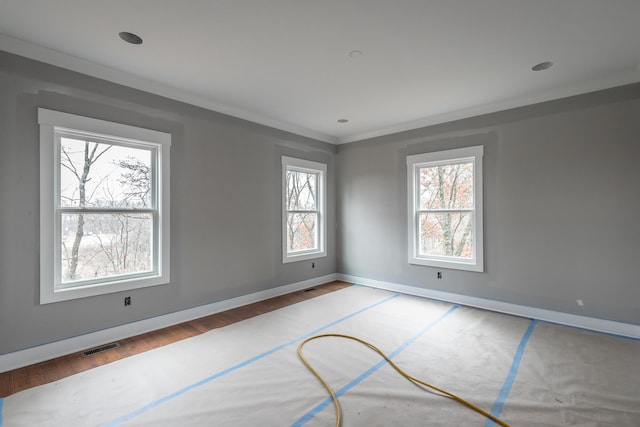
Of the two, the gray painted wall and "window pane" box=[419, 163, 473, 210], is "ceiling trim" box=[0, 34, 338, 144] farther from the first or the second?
"window pane" box=[419, 163, 473, 210]

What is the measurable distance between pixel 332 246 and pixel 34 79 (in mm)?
4591

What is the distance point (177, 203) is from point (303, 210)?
2.25 metres

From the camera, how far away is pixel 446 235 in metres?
4.57

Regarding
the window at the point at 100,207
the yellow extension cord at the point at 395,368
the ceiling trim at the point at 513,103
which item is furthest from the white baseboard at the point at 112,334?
the ceiling trim at the point at 513,103

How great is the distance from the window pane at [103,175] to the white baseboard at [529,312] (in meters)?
3.89

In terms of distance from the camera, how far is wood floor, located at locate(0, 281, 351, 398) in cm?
240

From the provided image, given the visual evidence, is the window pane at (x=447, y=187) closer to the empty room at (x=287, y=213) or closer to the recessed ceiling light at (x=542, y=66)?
the empty room at (x=287, y=213)

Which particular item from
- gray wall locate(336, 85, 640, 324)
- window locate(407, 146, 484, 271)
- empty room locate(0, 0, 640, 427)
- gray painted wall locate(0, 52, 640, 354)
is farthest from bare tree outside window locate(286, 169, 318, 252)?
gray wall locate(336, 85, 640, 324)

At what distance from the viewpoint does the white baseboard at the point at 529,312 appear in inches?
128

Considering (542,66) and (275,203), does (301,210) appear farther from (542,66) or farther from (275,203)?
(542,66)

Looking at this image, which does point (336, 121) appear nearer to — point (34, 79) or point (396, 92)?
point (396, 92)

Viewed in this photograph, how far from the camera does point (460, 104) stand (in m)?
4.05

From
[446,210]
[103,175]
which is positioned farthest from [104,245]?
[446,210]

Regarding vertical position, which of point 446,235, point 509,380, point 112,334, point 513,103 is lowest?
point 509,380
